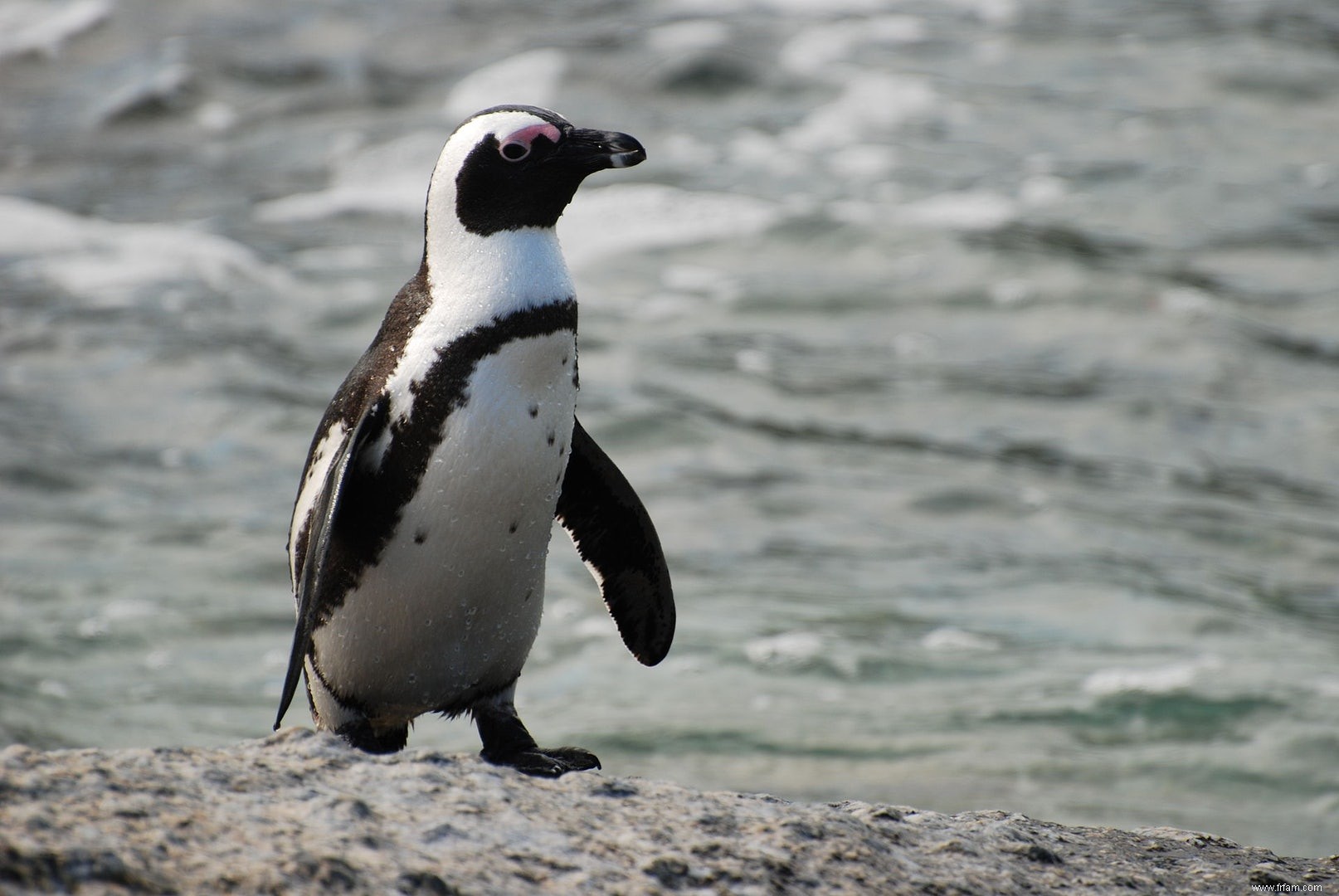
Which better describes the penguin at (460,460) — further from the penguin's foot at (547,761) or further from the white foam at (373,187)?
the white foam at (373,187)

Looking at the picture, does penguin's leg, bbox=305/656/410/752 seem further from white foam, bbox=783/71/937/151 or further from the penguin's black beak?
white foam, bbox=783/71/937/151

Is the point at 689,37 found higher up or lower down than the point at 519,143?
higher up

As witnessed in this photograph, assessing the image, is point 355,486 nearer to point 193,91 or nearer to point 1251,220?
point 1251,220

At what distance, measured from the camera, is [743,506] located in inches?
370

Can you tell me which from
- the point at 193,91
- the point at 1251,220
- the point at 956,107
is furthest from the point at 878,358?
the point at 193,91

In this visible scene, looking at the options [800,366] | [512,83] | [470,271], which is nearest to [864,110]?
[512,83]

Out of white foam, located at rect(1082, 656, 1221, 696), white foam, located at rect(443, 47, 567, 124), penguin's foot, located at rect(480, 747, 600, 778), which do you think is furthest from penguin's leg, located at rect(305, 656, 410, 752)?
white foam, located at rect(443, 47, 567, 124)

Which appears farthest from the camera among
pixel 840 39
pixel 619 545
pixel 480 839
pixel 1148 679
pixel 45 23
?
pixel 45 23

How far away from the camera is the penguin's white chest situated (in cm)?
313

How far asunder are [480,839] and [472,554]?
2.85 ft

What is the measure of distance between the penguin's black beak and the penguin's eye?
0.07 m

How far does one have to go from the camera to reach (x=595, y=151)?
3270 mm

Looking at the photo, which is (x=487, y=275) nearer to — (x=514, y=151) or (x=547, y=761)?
(x=514, y=151)

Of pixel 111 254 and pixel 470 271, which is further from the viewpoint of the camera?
pixel 111 254
